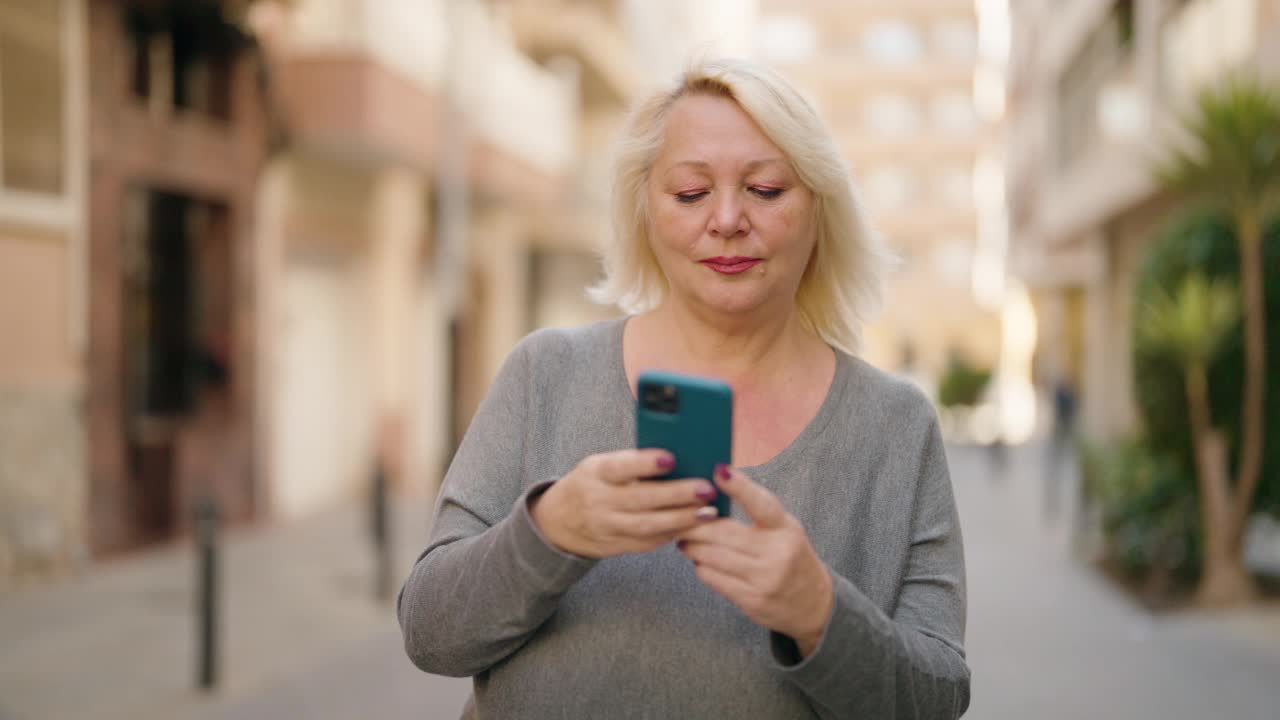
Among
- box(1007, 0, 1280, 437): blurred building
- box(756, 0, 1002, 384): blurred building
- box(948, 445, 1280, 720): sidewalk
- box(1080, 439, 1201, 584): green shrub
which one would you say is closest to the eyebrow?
box(948, 445, 1280, 720): sidewalk

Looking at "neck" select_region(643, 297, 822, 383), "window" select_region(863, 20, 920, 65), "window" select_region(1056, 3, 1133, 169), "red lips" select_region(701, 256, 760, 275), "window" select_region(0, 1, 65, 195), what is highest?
"window" select_region(863, 20, 920, 65)

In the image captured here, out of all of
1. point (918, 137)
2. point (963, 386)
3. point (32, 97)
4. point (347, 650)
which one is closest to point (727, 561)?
point (347, 650)

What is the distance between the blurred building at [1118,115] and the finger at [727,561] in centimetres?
888

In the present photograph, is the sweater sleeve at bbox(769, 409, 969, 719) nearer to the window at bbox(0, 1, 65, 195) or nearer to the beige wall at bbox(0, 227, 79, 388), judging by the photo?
the beige wall at bbox(0, 227, 79, 388)

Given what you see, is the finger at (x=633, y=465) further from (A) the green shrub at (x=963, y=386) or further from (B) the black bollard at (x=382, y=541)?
(A) the green shrub at (x=963, y=386)

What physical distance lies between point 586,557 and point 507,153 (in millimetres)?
16749

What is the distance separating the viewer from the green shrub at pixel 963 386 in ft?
103

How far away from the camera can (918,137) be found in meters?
50.3

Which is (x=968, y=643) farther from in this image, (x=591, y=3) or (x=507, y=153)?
(x=591, y=3)

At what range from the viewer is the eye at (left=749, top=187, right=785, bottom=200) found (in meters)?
1.82

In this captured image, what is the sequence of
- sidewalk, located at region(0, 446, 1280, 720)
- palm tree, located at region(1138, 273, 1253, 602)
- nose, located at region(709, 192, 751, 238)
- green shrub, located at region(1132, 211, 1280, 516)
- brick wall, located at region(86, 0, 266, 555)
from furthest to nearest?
brick wall, located at region(86, 0, 266, 555) → green shrub, located at region(1132, 211, 1280, 516) → palm tree, located at region(1138, 273, 1253, 602) → sidewalk, located at region(0, 446, 1280, 720) → nose, located at region(709, 192, 751, 238)

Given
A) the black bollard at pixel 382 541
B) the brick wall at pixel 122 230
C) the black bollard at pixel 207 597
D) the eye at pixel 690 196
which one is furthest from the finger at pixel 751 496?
the brick wall at pixel 122 230

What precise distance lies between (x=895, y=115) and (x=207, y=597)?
47679mm

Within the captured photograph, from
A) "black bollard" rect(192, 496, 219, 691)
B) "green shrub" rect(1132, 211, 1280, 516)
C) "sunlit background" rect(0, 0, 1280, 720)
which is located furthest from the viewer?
"green shrub" rect(1132, 211, 1280, 516)
